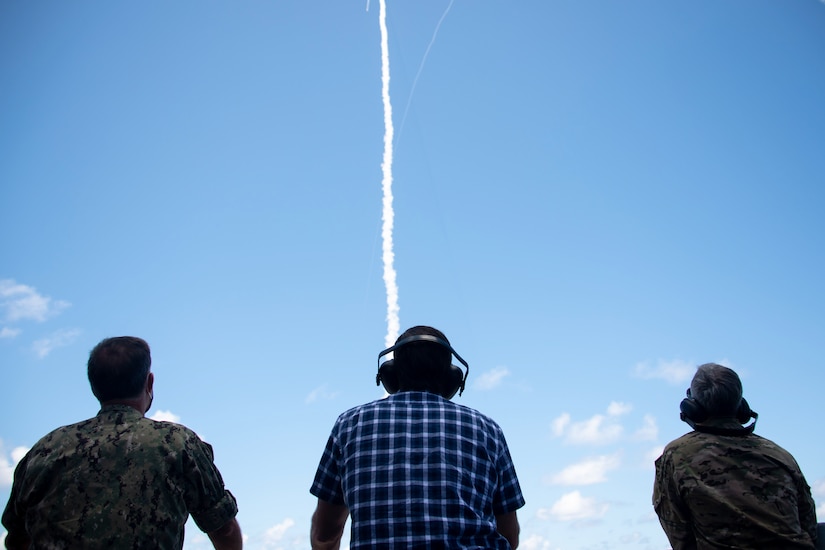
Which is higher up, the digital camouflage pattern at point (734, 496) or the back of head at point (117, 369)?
the back of head at point (117, 369)

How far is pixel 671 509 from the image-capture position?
730 cm

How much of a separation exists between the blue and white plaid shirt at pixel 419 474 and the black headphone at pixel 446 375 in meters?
0.38

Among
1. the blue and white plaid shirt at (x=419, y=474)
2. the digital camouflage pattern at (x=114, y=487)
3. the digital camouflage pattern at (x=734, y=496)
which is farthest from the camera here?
the digital camouflage pattern at (x=734, y=496)

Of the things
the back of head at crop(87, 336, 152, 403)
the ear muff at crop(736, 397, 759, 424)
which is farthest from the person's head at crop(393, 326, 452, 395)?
the ear muff at crop(736, 397, 759, 424)

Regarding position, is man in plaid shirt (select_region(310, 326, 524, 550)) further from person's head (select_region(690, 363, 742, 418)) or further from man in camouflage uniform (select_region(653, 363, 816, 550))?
person's head (select_region(690, 363, 742, 418))

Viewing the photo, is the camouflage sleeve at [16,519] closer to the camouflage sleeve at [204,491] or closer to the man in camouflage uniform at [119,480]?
the man in camouflage uniform at [119,480]

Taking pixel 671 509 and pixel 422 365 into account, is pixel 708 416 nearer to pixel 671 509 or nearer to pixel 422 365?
pixel 671 509

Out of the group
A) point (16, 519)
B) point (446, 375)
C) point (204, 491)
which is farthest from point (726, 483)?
point (16, 519)

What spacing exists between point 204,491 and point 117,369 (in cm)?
126

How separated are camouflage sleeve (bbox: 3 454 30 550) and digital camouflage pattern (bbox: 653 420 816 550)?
→ 235 inches

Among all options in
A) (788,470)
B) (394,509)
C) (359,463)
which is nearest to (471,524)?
(394,509)

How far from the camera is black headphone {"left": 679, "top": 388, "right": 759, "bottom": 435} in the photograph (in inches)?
280

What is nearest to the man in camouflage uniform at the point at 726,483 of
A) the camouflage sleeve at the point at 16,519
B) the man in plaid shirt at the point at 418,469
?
the man in plaid shirt at the point at 418,469

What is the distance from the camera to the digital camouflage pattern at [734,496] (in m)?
6.57
